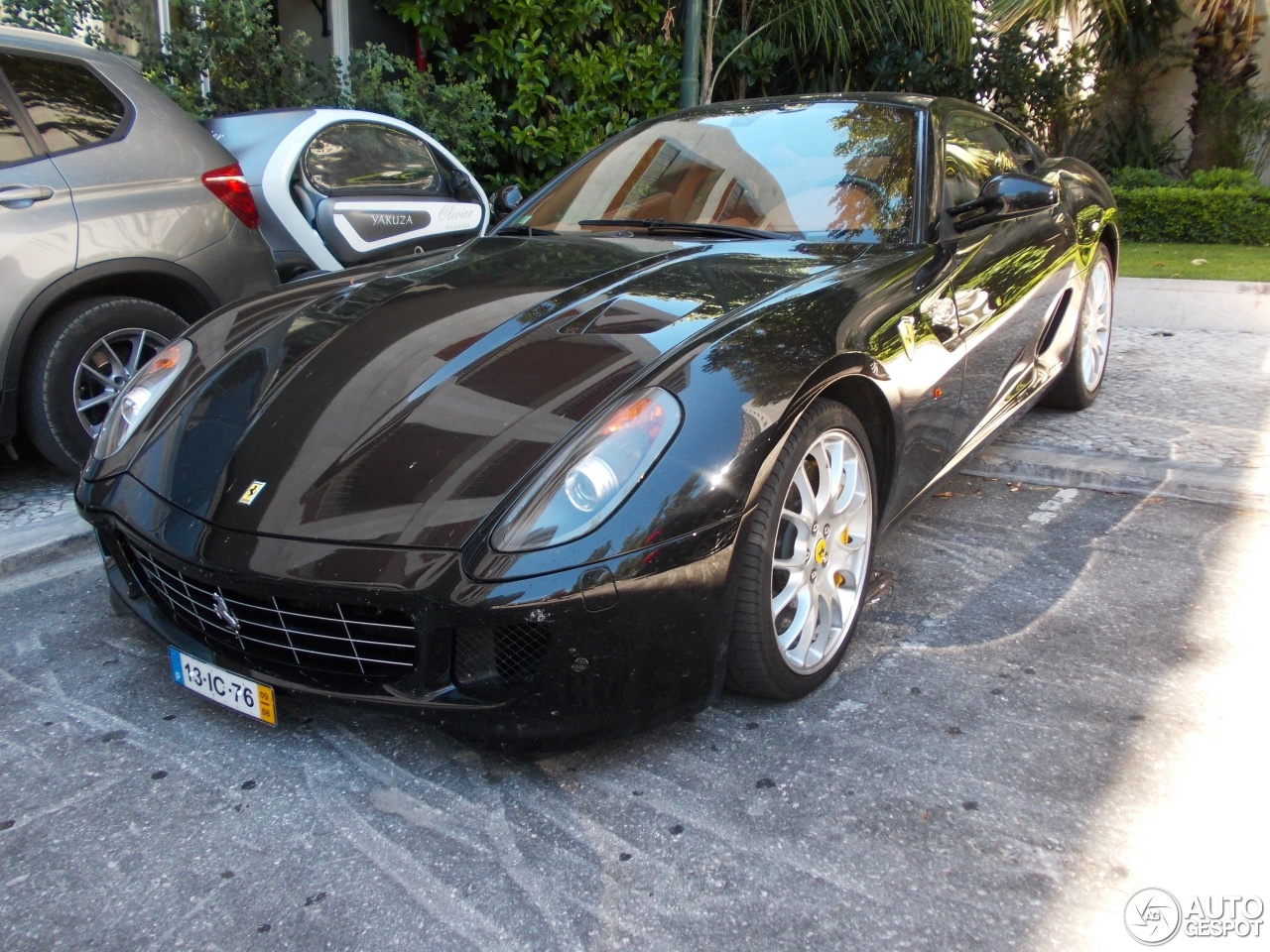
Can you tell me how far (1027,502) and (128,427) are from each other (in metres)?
3.15

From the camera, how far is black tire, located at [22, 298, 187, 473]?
3848mm

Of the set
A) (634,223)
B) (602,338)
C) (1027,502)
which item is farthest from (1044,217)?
(602,338)

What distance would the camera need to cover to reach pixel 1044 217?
4.13 m

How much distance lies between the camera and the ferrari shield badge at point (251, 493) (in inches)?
88.9

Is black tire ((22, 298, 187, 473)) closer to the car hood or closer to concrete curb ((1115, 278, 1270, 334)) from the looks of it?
the car hood

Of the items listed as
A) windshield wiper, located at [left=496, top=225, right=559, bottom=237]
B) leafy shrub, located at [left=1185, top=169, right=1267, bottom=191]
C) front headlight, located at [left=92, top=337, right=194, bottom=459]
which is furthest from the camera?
leafy shrub, located at [left=1185, top=169, right=1267, bottom=191]

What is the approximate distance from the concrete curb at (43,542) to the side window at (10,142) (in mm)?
1314

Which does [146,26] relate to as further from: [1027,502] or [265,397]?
[1027,502]

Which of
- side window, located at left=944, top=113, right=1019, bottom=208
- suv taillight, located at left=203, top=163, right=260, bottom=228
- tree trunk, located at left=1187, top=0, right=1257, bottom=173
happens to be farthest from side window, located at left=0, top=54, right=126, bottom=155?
tree trunk, located at left=1187, top=0, right=1257, bottom=173

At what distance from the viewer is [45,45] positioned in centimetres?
414

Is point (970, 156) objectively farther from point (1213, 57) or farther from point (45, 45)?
point (1213, 57)

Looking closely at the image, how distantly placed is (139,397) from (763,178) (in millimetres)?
1986

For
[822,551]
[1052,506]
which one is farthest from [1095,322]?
[822,551]
